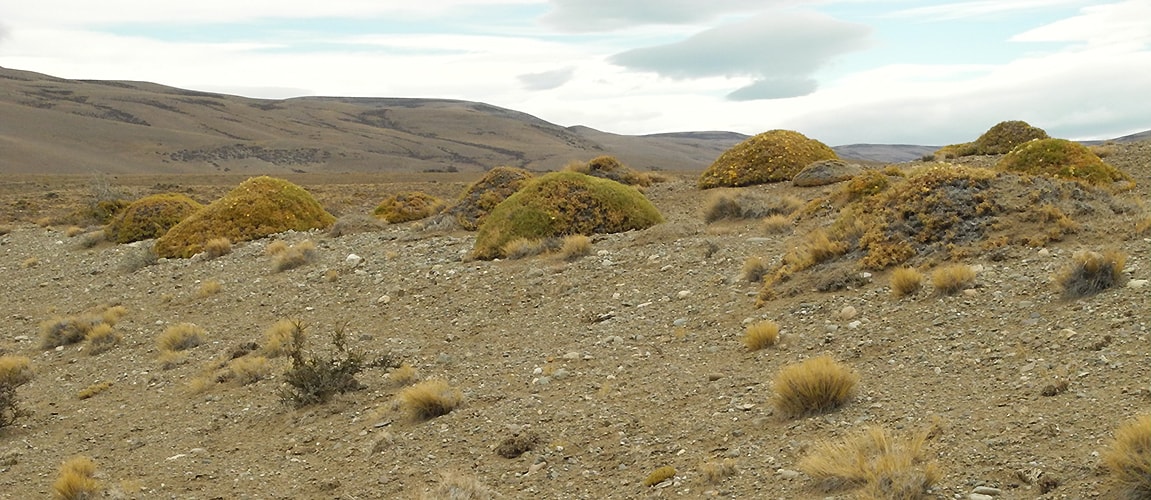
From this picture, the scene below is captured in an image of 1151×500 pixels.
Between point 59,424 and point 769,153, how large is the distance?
15.9 meters

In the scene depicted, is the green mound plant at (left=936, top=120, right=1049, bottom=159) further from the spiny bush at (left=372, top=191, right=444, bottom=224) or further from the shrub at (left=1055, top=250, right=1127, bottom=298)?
the shrub at (left=1055, top=250, right=1127, bottom=298)

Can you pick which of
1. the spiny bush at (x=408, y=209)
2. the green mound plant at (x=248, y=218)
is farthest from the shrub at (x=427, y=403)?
the spiny bush at (x=408, y=209)

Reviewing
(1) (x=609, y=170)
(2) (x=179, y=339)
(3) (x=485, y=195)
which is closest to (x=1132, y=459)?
(2) (x=179, y=339)

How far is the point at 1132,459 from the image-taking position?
3.83m

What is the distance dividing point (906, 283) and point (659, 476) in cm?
383

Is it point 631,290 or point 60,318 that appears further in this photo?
point 60,318

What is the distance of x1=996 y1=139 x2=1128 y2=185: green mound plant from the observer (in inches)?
555

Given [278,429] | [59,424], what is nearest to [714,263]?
[278,429]

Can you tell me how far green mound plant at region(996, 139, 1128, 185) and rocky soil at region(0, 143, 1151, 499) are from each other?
512 centimetres

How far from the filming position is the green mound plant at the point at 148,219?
21312mm

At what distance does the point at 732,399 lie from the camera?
6492 millimetres

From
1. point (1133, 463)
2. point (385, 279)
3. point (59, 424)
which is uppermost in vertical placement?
point (1133, 463)

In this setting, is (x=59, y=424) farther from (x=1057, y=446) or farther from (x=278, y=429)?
(x=1057, y=446)

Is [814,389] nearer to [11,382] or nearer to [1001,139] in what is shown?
[11,382]
